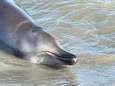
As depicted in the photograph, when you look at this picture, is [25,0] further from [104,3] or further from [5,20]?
[5,20]

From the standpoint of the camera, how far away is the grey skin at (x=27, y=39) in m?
5.58

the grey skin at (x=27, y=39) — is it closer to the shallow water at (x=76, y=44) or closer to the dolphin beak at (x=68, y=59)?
the dolphin beak at (x=68, y=59)

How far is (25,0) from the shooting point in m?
8.62

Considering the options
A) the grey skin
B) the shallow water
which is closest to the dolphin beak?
the grey skin

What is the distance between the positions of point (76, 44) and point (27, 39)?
747 mm

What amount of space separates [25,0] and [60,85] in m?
3.81

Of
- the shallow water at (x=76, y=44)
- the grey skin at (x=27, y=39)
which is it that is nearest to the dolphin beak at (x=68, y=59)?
the grey skin at (x=27, y=39)

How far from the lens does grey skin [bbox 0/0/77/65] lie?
18.3ft

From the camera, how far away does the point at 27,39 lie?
5945mm

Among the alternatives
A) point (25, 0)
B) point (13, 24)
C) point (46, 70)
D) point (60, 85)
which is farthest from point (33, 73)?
point (25, 0)

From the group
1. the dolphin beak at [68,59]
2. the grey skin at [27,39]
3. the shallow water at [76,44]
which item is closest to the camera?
the shallow water at [76,44]

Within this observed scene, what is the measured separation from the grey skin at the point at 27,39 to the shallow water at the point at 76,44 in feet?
0.41

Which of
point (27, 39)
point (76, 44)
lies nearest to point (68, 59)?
point (27, 39)

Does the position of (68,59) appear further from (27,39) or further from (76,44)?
(76,44)
